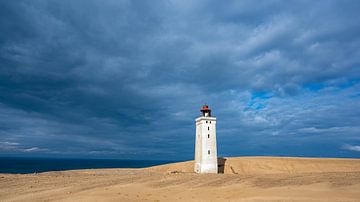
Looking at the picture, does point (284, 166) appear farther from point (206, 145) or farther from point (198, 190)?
point (198, 190)

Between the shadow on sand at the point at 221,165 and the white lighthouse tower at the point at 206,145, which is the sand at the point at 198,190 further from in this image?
the shadow on sand at the point at 221,165

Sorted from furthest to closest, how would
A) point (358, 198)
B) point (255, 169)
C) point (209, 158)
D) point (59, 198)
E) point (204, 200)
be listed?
point (255, 169)
point (209, 158)
point (59, 198)
point (204, 200)
point (358, 198)

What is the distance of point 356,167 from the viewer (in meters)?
46.1

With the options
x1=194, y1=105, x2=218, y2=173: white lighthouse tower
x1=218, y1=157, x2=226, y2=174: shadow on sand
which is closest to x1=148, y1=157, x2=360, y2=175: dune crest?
x1=218, y1=157, x2=226, y2=174: shadow on sand

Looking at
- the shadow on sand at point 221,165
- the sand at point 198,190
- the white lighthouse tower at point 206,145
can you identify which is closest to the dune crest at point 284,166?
the shadow on sand at point 221,165

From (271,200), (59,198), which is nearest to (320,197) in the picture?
(271,200)

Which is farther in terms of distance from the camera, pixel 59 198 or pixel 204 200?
pixel 59 198

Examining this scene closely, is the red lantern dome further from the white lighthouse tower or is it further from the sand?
the sand

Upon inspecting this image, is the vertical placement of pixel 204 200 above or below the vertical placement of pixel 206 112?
below

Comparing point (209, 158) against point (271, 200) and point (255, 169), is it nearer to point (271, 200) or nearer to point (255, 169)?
point (255, 169)

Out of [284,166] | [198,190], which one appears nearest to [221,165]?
[284,166]

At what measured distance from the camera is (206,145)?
40031 mm

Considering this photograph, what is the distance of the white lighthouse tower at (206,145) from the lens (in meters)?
39.9

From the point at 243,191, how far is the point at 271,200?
4.38 metres
